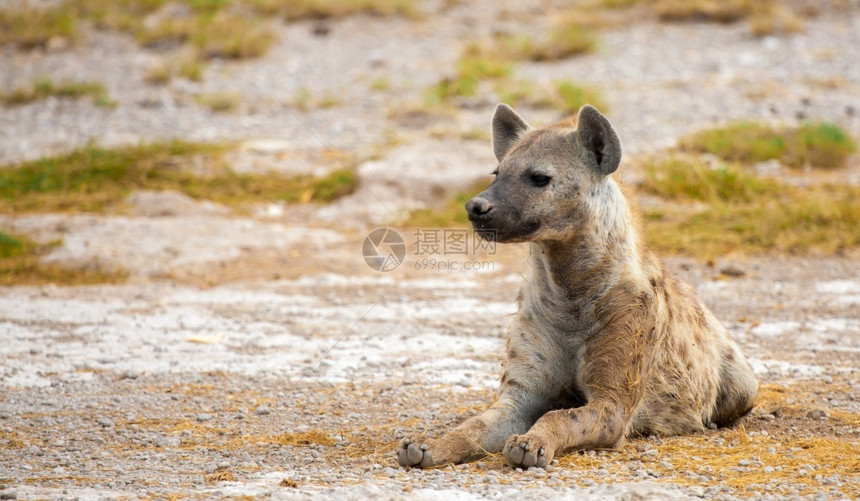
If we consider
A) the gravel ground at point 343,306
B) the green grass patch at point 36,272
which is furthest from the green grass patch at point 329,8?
the green grass patch at point 36,272

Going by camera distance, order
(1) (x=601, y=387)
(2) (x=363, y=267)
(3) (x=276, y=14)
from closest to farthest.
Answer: (1) (x=601, y=387), (2) (x=363, y=267), (3) (x=276, y=14)

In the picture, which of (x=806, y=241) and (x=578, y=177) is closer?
(x=578, y=177)

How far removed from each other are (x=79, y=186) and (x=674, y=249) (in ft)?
18.8

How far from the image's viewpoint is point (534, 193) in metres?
4.08

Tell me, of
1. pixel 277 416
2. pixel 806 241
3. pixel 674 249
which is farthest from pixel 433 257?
pixel 277 416

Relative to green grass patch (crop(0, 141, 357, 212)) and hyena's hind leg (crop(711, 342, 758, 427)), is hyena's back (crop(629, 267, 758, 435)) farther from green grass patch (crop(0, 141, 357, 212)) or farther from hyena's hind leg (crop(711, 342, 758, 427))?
green grass patch (crop(0, 141, 357, 212))

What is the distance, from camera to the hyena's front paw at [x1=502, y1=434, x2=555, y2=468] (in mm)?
3648

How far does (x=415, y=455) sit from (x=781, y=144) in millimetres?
7385

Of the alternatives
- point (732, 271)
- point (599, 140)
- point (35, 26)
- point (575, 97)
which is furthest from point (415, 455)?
point (35, 26)

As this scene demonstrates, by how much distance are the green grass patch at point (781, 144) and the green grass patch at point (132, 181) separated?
12.0 ft

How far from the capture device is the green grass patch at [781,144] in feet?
31.7

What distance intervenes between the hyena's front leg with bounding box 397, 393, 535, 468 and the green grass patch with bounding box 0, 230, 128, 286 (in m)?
4.33

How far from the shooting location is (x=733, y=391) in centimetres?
460

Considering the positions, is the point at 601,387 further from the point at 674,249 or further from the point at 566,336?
the point at 674,249
